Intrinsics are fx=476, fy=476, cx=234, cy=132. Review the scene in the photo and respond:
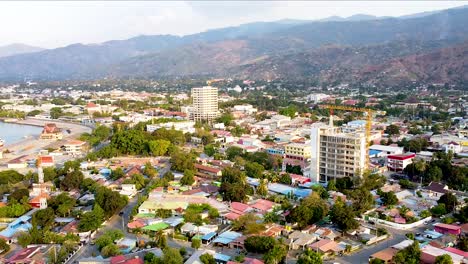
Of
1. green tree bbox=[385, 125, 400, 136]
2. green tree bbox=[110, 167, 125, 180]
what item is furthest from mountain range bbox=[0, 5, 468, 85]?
green tree bbox=[110, 167, 125, 180]

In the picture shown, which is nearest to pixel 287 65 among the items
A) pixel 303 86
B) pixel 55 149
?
pixel 303 86

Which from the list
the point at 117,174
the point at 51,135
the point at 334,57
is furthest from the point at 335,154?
the point at 334,57

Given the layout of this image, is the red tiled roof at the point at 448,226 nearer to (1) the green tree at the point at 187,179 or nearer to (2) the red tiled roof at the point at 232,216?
(2) the red tiled roof at the point at 232,216

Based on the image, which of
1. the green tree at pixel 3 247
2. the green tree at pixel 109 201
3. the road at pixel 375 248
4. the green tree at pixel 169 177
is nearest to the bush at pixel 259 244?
the road at pixel 375 248

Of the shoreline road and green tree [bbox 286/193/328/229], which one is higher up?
green tree [bbox 286/193/328/229]

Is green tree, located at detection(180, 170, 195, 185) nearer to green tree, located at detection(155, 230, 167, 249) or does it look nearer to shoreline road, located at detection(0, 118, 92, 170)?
green tree, located at detection(155, 230, 167, 249)

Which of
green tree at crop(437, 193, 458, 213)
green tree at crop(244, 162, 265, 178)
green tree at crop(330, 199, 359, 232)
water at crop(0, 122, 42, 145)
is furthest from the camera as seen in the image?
water at crop(0, 122, 42, 145)

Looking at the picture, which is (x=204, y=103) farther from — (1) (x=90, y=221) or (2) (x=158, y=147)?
(1) (x=90, y=221)
